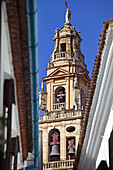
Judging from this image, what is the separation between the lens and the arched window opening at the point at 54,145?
46031 millimetres

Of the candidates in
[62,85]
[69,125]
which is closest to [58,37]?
[62,85]

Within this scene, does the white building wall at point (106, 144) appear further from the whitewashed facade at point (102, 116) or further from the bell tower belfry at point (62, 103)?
the bell tower belfry at point (62, 103)

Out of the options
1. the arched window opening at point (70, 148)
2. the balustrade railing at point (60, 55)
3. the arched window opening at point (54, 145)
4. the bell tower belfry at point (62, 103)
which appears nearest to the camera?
the arched window opening at point (70, 148)

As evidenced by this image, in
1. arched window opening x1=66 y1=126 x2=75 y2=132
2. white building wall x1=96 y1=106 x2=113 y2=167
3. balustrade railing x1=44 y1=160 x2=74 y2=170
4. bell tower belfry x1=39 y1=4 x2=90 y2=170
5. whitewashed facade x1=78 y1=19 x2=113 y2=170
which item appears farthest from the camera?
arched window opening x1=66 y1=126 x2=75 y2=132

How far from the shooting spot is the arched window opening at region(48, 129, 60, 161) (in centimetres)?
4603

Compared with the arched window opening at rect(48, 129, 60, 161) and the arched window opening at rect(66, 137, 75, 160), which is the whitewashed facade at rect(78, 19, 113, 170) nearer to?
the arched window opening at rect(66, 137, 75, 160)

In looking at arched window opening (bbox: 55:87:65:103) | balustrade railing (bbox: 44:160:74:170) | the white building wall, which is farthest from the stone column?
the white building wall

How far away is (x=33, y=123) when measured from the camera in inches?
532

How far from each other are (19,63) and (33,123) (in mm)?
3957

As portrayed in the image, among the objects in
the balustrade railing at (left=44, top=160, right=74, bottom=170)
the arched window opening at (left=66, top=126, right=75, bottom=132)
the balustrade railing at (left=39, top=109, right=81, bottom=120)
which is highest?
the balustrade railing at (left=39, top=109, right=81, bottom=120)

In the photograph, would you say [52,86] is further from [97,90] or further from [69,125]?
[97,90]

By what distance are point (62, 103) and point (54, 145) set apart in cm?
428

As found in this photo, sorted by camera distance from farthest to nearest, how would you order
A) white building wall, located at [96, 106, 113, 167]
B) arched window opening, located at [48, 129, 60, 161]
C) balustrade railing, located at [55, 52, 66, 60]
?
balustrade railing, located at [55, 52, 66, 60] < arched window opening, located at [48, 129, 60, 161] < white building wall, located at [96, 106, 113, 167]

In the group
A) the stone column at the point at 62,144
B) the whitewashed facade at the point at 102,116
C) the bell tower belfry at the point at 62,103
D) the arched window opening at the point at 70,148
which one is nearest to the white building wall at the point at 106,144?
the whitewashed facade at the point at 102,116
